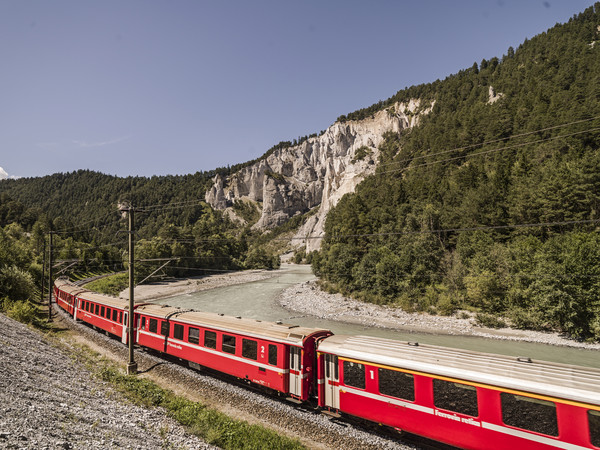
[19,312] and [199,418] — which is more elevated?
[19,312]

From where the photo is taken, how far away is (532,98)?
6612cm

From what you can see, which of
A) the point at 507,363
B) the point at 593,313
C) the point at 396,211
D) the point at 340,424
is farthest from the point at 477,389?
the point at 396,211

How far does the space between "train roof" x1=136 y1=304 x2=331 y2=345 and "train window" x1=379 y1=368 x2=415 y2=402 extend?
3009 mm

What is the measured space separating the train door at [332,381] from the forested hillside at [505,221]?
533 cm

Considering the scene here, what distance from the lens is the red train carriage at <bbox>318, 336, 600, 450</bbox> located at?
6895 millimetres

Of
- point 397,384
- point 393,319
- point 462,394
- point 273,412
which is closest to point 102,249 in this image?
point 393,319

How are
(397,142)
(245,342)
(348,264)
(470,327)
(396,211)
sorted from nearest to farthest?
(245,342) → (470,327) → (348,264) → (396,211) → (397,142)

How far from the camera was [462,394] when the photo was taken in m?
8.20

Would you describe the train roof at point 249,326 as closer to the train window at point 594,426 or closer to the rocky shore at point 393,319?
the train window at point 594,426

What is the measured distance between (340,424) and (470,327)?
25.1 meters

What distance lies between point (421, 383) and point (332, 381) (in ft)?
10.1

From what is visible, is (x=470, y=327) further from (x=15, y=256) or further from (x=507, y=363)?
(x=15, y=256)

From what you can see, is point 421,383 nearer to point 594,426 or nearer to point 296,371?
point 594,426

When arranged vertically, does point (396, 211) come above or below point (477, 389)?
above
